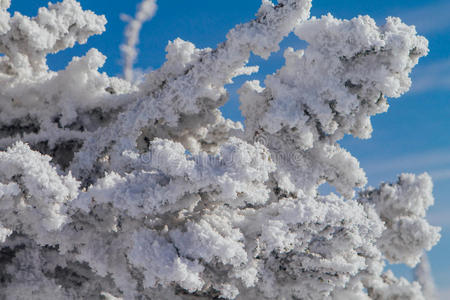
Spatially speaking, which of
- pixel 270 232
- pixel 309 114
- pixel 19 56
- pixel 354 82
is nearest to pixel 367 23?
pixel 354 82

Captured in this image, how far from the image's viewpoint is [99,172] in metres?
3.83

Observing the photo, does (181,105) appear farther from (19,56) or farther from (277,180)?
(19,56)

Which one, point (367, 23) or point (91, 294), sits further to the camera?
point (91, 294)

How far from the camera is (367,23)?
337 centimetres

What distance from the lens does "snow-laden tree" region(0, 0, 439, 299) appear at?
2.84 meters

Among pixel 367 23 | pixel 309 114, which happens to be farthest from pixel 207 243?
pixel 367 23

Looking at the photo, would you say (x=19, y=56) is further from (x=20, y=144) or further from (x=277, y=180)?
(x=277, y=180)

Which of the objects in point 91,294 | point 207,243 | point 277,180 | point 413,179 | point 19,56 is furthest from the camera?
point 413,179

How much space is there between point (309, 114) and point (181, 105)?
103 centimetres

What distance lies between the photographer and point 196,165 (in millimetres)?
2754

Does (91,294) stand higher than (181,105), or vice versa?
(181,105)

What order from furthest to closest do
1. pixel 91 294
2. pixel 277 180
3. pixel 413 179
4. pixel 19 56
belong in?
pixel 413 179 → pixel 19 56 → pixel 91 294 → pixel 277 180

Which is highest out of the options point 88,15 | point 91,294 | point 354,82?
point 88,15

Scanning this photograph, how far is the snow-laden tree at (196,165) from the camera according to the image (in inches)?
112
